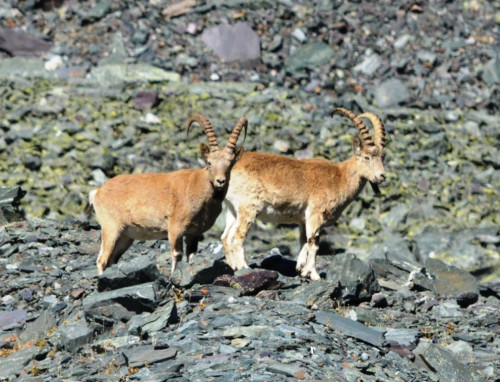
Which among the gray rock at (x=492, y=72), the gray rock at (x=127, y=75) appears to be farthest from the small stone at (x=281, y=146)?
the gray rock at (x=492, y=72)

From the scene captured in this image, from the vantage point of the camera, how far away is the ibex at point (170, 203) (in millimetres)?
16344

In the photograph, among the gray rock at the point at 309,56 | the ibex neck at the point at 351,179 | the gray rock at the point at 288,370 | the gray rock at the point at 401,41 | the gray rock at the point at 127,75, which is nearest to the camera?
the gray rock at the point at 288,370

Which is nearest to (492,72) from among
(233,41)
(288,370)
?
(233,41)

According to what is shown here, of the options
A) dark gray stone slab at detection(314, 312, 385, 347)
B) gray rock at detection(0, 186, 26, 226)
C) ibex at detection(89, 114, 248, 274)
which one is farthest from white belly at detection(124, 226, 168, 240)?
gray rock at detection(0, 186, 26, 226)

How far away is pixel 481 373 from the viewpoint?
51.0 feet

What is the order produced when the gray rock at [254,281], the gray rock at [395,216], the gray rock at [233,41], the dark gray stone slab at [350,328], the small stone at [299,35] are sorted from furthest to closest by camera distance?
the small stone at [299,35] → the gray rock at [233,41] → the gray rock at [395,216] → the gray rock at [254,281] → the dark gray stone slab at [350,328]

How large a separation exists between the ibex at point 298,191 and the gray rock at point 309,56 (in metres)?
16.5

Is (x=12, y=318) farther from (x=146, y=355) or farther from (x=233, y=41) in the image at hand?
(x=233, y=41)

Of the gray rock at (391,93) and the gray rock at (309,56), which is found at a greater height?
the gray rock at (309,56)

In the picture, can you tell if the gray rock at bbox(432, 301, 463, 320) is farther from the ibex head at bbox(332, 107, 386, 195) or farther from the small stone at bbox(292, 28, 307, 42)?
the small stone at bbox(292, 28, 307, 42)

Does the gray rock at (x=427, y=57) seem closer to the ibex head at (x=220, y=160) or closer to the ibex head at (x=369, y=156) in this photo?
the ibex head at (x=369, y=156)

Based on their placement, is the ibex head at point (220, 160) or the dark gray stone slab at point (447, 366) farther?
the ibex head at point (220, 160)

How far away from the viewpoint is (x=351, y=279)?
57.3ft

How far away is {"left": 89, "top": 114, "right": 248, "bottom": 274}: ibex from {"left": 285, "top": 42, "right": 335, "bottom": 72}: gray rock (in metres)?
18.8
